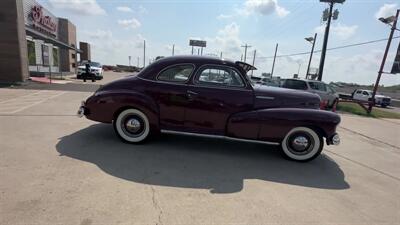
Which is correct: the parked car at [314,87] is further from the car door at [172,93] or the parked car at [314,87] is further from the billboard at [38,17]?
the billboard at [38,17]

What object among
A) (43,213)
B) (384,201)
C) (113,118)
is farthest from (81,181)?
(384,201)

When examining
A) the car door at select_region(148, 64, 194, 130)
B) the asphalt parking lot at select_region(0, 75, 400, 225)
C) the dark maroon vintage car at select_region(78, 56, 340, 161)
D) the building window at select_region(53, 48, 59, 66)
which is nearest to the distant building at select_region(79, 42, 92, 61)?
the building window at select_region(53, 48, 59, 66)

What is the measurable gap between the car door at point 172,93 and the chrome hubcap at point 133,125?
0.48 m

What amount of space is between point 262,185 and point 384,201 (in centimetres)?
171

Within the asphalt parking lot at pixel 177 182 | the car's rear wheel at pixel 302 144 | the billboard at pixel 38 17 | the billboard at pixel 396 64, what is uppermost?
the billboard at pixel 38 17

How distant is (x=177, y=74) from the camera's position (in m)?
5.39

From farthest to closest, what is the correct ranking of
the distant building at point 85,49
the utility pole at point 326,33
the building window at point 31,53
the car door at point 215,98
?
the distant building at point 85,49 → the utility pole at point 326,33 → the building window at point 31,53 → the car door at point 215,98

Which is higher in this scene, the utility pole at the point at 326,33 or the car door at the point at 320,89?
the utility pole at the point at 326,33

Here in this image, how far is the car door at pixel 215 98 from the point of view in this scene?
5.21 meters

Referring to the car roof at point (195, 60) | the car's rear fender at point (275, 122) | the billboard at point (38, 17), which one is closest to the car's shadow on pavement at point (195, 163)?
the car's rear fender at point (275, 122)

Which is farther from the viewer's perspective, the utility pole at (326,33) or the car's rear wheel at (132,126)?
the utility pole at (326,33)

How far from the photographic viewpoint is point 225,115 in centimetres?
522

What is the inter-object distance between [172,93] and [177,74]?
0.41 meters

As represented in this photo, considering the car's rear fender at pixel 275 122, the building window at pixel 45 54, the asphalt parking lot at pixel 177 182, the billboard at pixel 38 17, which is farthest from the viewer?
the building window at pixel 45 54
